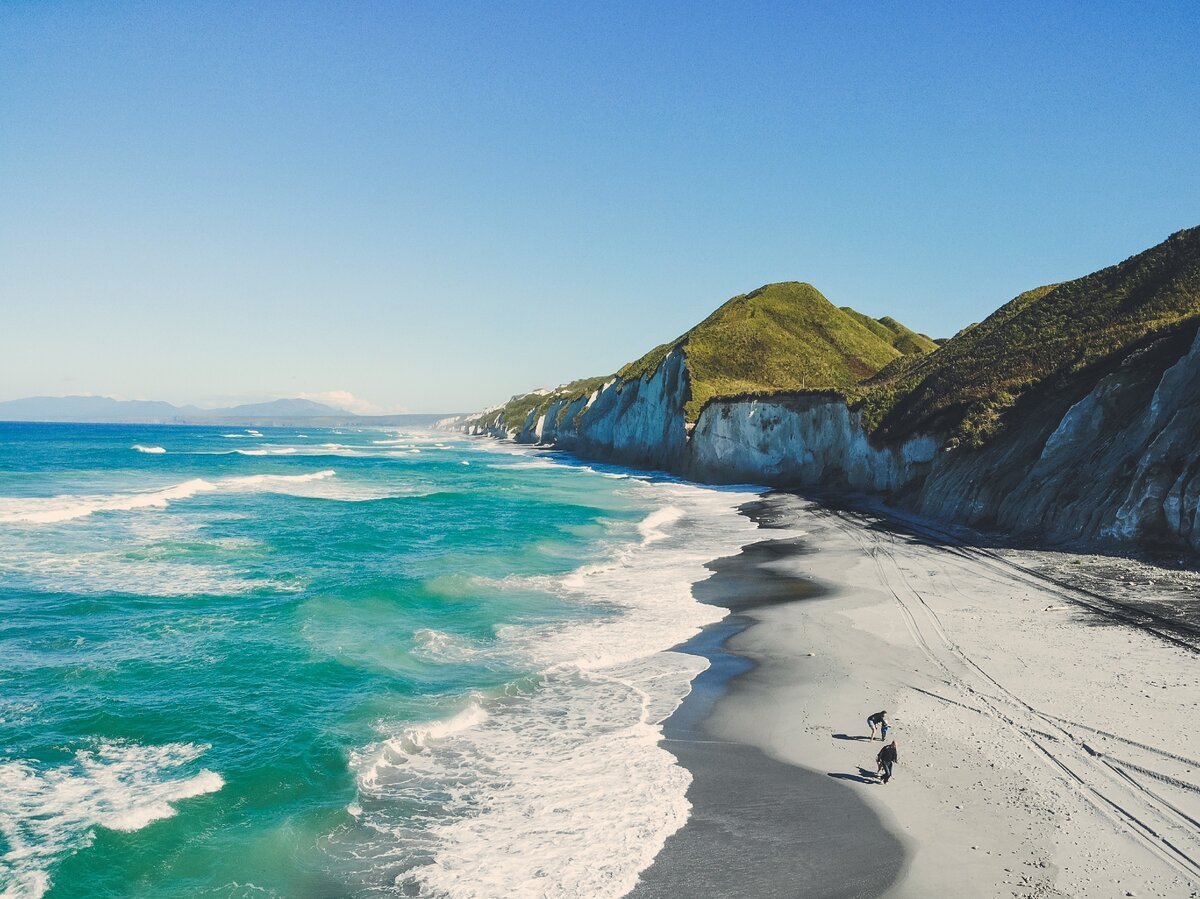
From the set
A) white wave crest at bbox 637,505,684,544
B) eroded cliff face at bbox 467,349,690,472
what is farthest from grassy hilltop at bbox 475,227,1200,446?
white wave crest at bbox 637,505,684,544

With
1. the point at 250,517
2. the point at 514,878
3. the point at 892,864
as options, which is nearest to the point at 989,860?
the point at 892,864

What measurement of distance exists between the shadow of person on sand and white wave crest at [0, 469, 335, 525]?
3831 cm

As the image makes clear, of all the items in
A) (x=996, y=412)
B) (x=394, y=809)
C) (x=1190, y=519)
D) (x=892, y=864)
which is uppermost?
(x=996, y=412)

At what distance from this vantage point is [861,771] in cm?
1079

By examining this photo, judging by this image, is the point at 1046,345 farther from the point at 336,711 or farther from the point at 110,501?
the point at 110,501

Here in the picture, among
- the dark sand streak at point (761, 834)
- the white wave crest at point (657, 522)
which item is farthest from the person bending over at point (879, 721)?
the white wave crest at point (657, 522)

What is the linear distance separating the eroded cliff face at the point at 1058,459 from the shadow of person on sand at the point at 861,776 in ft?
59.5

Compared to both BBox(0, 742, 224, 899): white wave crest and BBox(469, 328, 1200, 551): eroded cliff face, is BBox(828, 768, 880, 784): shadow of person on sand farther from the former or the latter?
BBox(469, 328, 1200, 551): eroded cliff face

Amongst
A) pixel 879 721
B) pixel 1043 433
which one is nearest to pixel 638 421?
pixel 1043 433

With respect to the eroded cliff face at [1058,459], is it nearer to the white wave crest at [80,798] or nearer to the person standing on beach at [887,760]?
the person standing on beach at [887,760]

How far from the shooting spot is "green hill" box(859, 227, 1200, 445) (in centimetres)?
3391

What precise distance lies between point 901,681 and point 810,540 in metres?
17.9

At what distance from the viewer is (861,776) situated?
34.9ft

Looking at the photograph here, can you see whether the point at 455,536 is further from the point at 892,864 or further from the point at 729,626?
the point at 892,864
